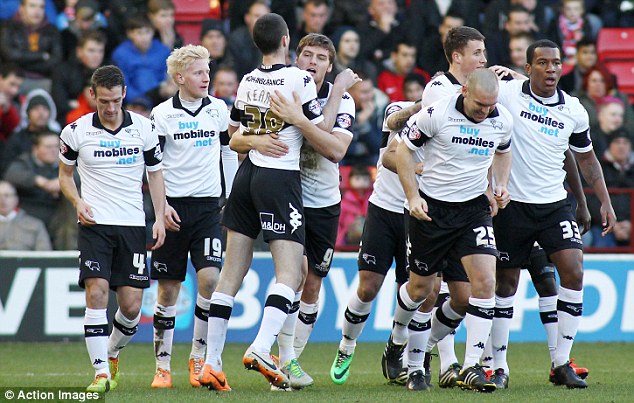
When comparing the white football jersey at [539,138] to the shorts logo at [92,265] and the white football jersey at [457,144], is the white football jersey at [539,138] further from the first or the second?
the shorts logo at [92,265]

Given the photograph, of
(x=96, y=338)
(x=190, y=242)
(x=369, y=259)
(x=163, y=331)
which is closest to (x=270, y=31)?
(x=190, y=242)

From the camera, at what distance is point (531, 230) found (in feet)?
30.3

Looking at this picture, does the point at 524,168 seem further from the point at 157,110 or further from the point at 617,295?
the point at 617,295

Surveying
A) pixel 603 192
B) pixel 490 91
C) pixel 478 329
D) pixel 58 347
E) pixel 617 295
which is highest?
pixel 490 91

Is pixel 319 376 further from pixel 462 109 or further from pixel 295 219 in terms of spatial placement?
pixel 462 109

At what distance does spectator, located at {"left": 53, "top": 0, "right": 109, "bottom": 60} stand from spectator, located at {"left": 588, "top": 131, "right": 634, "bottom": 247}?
23.3 ft

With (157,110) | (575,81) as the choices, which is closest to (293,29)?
(575,81)

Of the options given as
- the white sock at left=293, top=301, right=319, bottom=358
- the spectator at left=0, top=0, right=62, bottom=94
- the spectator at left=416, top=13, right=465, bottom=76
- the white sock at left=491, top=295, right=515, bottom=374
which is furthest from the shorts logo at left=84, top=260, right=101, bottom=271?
the spectator at left=416, top=13, right=465, bottom=76

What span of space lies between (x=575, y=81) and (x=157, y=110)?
8.88 metres

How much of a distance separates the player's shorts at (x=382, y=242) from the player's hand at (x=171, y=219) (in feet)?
5.11

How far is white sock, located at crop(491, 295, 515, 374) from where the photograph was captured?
30.2 feet

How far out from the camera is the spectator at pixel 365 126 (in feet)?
50.1

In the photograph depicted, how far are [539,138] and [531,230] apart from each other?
737 mm

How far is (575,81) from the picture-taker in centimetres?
1688
